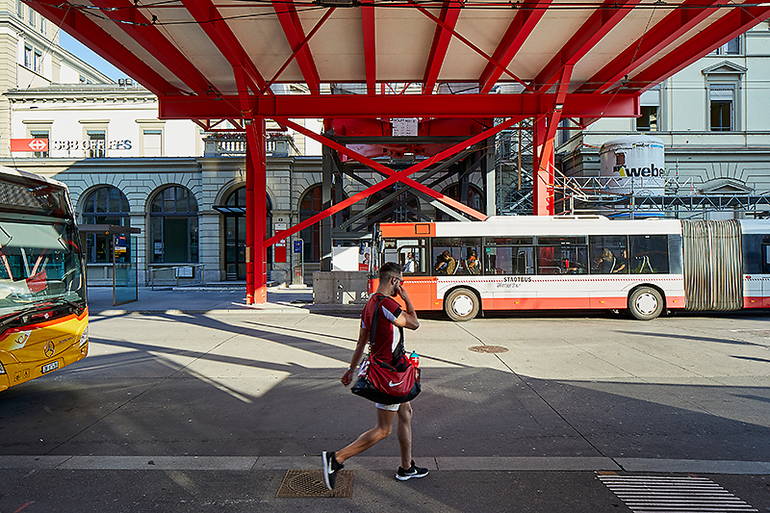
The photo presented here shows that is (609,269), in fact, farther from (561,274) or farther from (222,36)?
(222,36)

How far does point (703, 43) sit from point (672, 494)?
1549 cm

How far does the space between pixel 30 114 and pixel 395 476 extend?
3940cm

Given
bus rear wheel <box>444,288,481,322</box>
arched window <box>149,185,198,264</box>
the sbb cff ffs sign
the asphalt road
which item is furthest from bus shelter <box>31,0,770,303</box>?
the sbb cff ffs sign

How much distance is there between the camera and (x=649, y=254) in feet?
50.2

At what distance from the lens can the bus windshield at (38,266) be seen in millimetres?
6184

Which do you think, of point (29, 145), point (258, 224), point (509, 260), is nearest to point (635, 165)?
point (509, 260)

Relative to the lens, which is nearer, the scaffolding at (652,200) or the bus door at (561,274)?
the bus door at (561,274)

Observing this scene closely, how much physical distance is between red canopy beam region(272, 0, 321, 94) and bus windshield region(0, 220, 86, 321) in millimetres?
6513

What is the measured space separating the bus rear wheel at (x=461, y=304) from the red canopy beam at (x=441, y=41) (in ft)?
23.2

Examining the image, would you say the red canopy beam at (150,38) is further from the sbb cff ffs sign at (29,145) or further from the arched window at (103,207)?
the sbb cff ffs sign at (29,145)

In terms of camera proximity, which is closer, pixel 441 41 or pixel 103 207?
pixel 441 41

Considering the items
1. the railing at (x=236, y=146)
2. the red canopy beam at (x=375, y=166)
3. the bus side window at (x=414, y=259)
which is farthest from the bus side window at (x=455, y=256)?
the railing at (x=236, y=146)

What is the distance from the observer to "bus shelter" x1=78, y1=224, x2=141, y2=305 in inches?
753

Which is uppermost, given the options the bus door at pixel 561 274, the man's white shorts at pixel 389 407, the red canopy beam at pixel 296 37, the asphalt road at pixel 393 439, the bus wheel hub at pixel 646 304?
the red canopy beam at pixel 296 37
